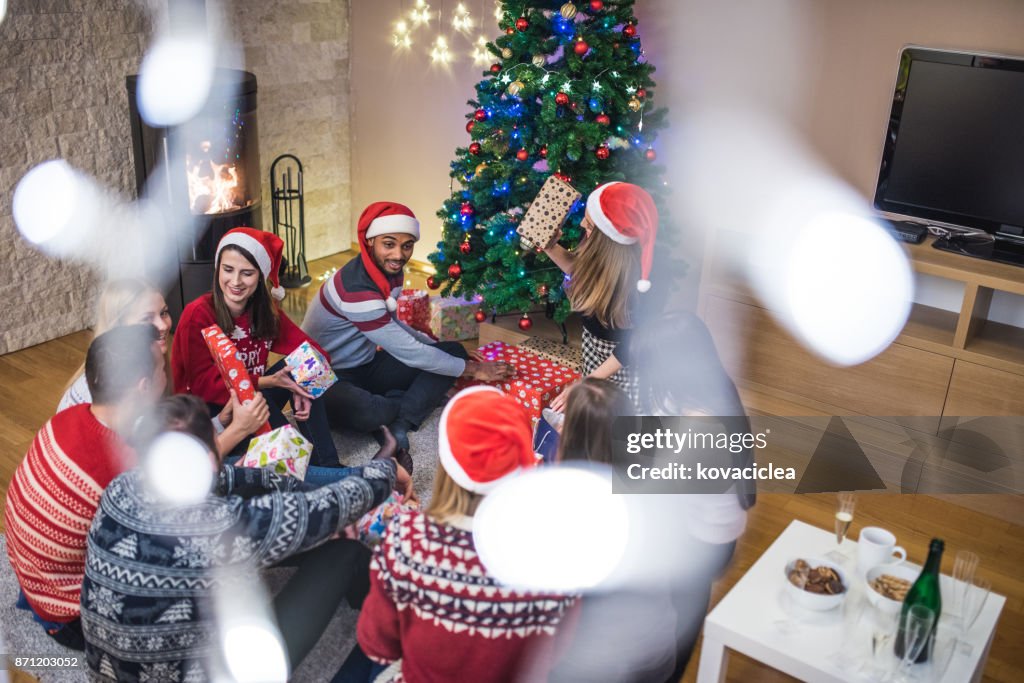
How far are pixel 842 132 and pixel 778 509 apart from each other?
1.59m

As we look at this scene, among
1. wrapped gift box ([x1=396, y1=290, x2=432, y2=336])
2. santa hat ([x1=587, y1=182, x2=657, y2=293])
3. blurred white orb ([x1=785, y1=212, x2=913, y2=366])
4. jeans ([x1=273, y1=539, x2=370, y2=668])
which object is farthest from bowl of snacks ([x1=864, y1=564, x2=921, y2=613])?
wrapped gift box ([x1=396, y1=290, x2=432, y2=336])

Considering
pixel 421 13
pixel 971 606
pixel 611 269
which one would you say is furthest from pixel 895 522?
pixel 421 13

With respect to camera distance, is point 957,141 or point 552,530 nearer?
point 552,530

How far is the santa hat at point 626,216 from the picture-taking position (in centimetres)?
305

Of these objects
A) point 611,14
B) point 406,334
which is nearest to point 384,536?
point 406,334

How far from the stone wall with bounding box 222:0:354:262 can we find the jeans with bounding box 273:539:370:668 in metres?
3.19

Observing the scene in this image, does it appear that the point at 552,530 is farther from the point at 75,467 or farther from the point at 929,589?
the point at 75,467

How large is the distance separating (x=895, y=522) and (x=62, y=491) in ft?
8.87

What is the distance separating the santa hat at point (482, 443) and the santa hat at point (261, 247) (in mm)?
1536

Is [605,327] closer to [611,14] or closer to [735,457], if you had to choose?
[735,457]

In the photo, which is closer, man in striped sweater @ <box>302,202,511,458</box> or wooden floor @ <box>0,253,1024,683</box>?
wooden floor @ <box>0,253,1024,683</box>

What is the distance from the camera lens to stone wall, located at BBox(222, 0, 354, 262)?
4906 millimetres

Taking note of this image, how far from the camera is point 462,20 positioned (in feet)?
16.1

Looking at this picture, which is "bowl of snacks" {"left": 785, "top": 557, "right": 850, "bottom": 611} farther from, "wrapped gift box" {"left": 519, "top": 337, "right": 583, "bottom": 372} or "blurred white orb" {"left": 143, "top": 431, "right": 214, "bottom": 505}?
"wrapped gift box" {"left": 519, "top": 337, "right": 583, "bottom": 372}
